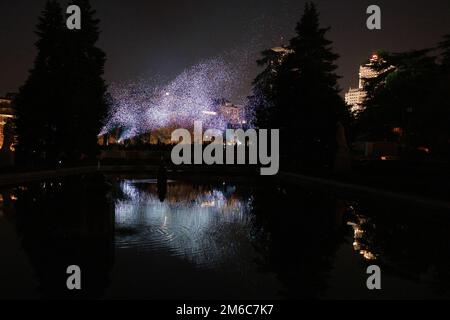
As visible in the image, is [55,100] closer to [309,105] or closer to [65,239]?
[309,105]

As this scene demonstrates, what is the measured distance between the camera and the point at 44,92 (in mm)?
41906

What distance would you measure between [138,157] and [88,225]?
5520cm

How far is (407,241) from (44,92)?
37.9m

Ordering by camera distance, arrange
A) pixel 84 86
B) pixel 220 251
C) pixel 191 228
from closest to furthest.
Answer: pixel 220 251, pixel 191 228, pixel 84 86

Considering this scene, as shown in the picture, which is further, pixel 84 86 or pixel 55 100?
pixel 84 86

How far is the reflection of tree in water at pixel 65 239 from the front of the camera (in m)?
6.71

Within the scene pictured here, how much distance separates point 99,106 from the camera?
4853cm

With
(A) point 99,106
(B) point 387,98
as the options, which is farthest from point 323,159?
(A) point 99,106

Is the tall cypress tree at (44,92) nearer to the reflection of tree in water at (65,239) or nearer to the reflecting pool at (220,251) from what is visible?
the reflection of tree in water at (65,239)

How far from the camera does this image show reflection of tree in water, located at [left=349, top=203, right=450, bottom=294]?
7.75 m

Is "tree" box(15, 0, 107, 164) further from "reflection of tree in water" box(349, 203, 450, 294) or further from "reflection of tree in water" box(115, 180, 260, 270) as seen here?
"reflection of tree in water" box(349, 203, 450, 294)

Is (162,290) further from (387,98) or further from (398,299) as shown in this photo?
(387,98)

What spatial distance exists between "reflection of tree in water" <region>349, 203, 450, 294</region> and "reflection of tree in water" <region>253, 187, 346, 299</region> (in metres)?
0.66

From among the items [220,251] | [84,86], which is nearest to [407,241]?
[220,251]
